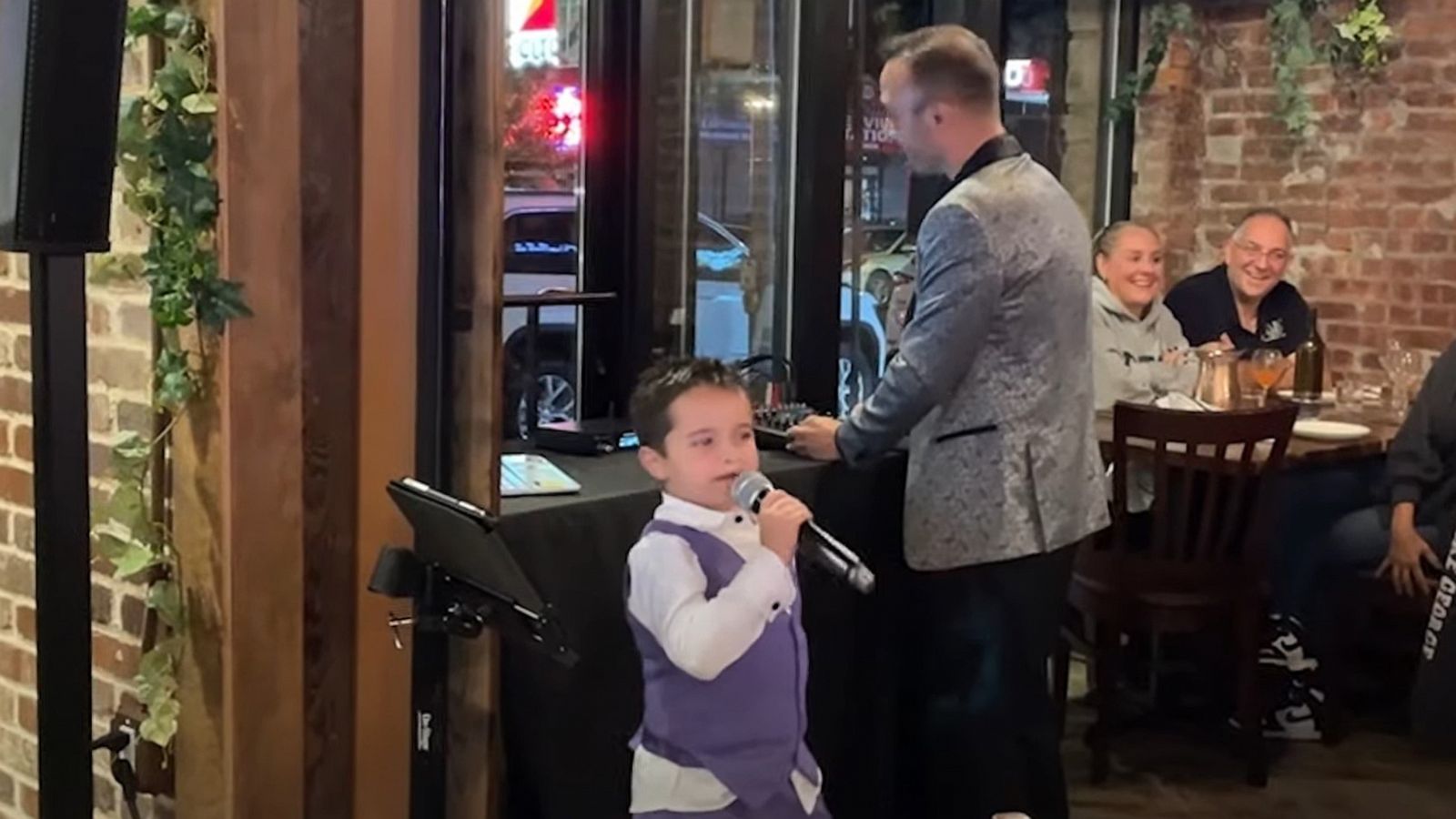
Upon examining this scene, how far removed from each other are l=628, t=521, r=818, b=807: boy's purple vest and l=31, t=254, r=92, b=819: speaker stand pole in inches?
31.6

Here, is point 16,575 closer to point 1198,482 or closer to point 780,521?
point 780,521

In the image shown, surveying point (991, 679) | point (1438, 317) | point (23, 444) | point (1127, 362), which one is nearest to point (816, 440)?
point (991, 679)

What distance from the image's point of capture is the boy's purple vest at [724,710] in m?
2.34

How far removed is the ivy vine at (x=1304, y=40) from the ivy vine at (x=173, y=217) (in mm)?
4179

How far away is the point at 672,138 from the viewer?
146 inches

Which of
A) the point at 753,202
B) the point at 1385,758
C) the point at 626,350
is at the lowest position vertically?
the point at 1385,758

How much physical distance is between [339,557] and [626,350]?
125 centimetres

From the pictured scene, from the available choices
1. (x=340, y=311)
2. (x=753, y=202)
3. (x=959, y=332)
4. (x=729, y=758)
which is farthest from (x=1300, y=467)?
(x=340, y=311)

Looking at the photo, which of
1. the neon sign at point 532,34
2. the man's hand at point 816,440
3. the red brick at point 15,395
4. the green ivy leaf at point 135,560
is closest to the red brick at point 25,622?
the red brick at point 15,395

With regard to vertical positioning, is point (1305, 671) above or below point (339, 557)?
below

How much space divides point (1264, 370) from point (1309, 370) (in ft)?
0.95

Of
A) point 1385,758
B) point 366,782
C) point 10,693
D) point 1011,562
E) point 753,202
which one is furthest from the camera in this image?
point 1385,758

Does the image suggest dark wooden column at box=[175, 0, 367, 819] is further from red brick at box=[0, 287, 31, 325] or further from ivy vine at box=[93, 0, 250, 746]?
red brick at box=[0, 287, 31, 325]

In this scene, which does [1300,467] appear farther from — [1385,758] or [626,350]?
[626,350]
